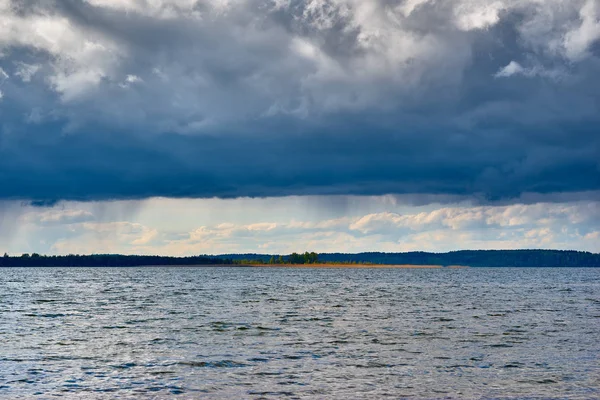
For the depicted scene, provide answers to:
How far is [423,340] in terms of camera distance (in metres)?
51.9

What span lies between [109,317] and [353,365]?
4056cm

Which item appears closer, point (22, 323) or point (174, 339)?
point (174, 339)

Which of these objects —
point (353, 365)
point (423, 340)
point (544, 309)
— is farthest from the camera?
point (544, 309)

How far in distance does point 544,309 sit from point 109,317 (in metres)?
50.9

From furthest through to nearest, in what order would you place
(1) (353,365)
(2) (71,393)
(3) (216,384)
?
1. (1) (353,365)
2. (3) (216,384)
3. (2) (71,393)

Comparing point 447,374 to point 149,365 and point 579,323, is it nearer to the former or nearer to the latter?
point 149,365

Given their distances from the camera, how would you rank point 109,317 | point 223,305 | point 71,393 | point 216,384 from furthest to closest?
1. point 223,305
2. point 109,317
3. point 216,384
4. point 71,393

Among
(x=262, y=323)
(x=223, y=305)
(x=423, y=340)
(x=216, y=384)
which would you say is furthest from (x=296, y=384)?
(x=223, y=305)

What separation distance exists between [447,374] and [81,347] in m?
25.3

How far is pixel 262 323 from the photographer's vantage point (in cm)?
6488

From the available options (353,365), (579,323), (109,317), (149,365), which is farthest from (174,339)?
(579,323)

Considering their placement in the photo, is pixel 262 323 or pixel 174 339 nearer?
pixel 174 339

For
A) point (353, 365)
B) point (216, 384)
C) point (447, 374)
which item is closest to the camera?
point (216, 384)

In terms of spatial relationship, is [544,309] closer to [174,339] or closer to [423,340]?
[423,340]
